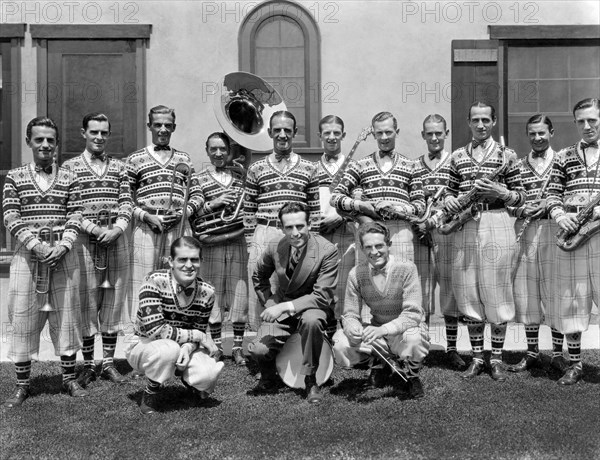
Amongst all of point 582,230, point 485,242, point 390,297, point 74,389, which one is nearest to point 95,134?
point 74,389

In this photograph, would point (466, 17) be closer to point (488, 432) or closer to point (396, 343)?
point (396, 343)

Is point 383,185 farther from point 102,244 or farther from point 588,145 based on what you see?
point 102,244

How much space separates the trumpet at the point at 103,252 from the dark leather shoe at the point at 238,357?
45.9 inches

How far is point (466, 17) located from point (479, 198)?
Answer: 3.44m

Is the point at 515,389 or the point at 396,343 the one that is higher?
the point at 396,343

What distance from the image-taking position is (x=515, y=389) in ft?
16.5

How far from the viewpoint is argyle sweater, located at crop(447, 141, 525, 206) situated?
17.8 ft

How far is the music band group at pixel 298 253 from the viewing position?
15.9 feet

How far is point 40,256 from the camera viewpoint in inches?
193

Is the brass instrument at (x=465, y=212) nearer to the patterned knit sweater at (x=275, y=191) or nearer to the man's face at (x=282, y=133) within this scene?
the patterned knit sweater at (x=275, y=191)

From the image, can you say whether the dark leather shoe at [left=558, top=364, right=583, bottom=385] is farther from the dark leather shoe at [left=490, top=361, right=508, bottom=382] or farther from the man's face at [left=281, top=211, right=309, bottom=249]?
the man's face at [left=281, top=211, right=309, bottom=249]

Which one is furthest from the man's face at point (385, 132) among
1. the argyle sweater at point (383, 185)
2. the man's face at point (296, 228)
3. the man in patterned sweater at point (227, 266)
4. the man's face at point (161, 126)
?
the man's face at point (161, 126)

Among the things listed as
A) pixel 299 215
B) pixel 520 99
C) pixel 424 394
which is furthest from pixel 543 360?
pixel 520 99

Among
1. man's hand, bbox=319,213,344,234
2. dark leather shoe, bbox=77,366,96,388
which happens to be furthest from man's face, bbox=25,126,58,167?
man's hand, bbox=319,213,344,234
